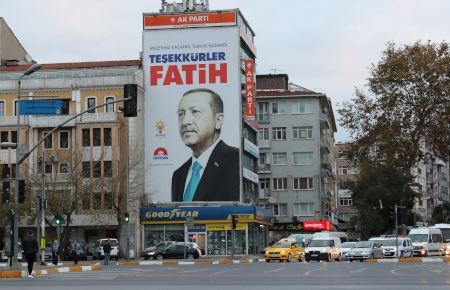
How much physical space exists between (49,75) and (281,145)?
3002 cm

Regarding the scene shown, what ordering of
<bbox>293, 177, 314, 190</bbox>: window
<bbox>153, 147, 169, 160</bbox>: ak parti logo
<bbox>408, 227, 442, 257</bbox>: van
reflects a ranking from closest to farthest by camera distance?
<bbox>408, 227, 442, 257</bbox>: van → <bbox>153, 147, 169, 160</bbox>: ak parti logo → <bbox>293, 177, 314, 190</bbox>: window

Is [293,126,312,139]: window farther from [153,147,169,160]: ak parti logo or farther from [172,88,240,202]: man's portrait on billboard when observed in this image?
[153,147,169,160]: ak parti logo

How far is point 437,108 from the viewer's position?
68.0 meters

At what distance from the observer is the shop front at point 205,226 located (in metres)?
75.5

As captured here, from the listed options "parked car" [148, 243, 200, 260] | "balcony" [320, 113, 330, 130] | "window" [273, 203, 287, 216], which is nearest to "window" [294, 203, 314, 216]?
"window" [273, 203, 287, 216]

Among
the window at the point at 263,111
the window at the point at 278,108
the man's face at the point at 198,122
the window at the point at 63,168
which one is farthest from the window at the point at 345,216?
the window at the point at 63,168

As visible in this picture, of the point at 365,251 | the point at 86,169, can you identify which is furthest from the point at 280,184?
the point at 365,251

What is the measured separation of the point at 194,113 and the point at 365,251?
78.7 feet

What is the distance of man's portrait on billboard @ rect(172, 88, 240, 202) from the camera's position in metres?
75.4

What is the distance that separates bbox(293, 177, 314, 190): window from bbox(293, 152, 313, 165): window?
1.75 metres

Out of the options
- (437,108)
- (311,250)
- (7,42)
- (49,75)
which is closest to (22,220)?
(49,75)

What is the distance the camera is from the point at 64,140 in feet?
251

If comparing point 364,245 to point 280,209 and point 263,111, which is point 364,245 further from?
point 263,111

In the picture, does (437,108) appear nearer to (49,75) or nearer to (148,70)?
(148,70)
